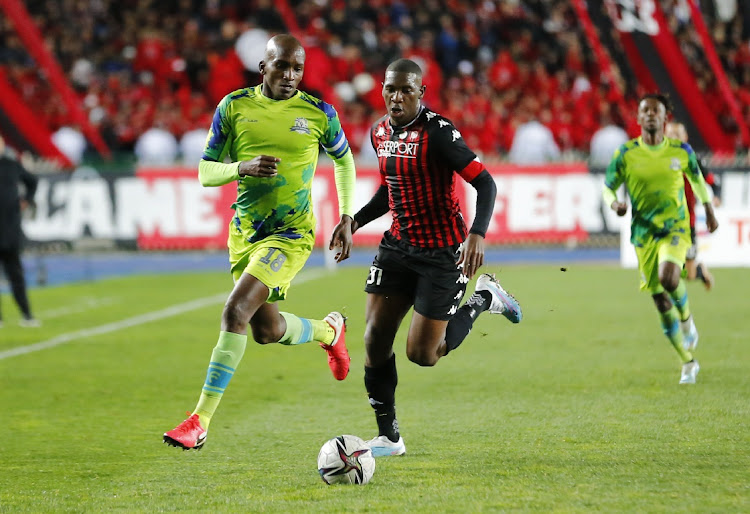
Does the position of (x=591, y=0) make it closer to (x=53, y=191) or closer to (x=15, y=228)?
(x=53, y=191)

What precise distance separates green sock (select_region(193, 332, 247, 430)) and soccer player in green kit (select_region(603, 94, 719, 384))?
3.86 meters

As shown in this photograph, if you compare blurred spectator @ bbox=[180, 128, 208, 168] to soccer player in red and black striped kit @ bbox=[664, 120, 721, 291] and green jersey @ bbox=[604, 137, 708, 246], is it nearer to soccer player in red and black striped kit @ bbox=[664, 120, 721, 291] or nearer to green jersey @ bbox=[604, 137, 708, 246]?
soccer player in red and black striped kit @ bbox=[664, 120, 721, 291]

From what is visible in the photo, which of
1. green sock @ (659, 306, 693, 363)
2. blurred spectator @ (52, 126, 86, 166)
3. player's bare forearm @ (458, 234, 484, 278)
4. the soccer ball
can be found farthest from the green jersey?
blurred spectator @ (52, 126, 86, 166)

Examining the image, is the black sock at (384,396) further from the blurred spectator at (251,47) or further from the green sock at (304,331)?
the blurred spectator at (251,47)

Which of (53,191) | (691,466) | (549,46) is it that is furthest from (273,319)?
(549,46)

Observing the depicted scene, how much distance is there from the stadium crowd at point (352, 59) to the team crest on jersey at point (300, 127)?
1616cm

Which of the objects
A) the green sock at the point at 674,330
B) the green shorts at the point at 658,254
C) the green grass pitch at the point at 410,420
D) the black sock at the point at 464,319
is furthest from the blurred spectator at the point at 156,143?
the black sock at the point at 464,319

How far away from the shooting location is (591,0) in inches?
967

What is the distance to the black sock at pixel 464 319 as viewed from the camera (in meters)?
6.96

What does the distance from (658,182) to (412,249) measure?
3511mm

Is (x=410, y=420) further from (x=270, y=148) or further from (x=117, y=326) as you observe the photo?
(x=117, y=326)

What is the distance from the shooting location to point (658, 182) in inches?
374

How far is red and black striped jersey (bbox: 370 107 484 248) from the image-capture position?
6418mm

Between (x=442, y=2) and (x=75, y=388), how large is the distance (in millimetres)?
19712
